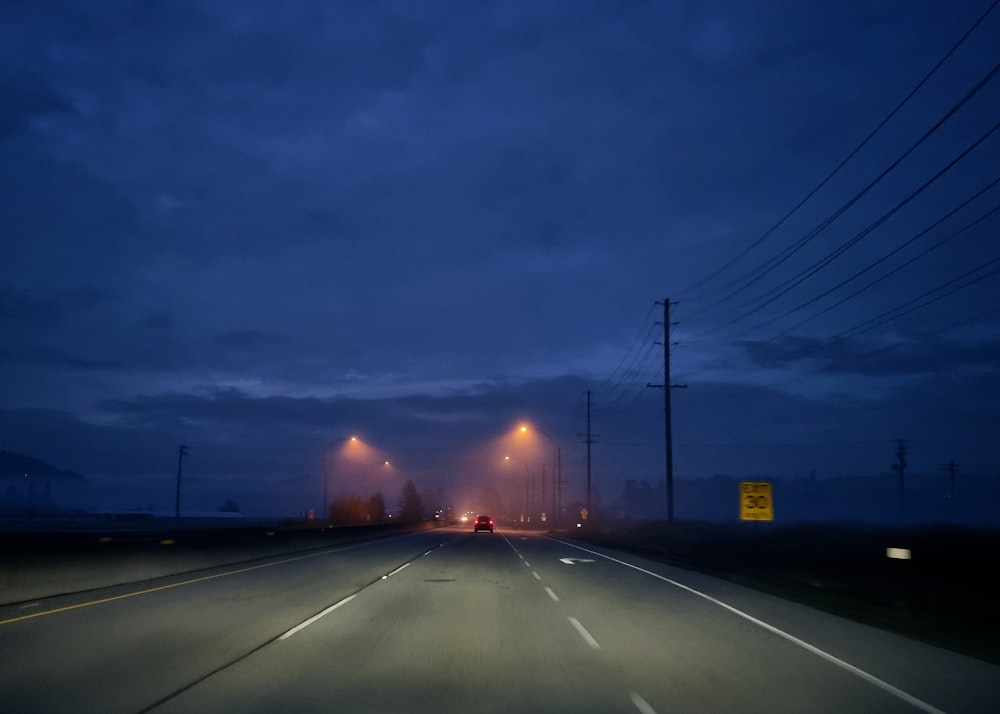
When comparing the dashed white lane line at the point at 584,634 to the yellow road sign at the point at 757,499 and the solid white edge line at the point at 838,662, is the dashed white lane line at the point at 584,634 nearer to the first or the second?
the solid white edge line at the point at 838,662

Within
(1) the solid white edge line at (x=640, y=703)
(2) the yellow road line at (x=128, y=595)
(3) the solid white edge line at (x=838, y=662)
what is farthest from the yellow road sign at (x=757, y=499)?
(1) the solid white edge line at (x=640, y=703)

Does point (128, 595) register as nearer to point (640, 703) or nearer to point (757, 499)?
point (640, 703)

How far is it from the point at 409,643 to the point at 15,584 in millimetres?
10319

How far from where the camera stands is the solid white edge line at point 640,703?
9.57 m

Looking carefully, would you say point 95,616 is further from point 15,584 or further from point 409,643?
point 409,643

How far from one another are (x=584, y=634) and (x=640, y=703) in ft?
19.2

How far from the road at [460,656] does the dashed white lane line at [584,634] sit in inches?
1.3

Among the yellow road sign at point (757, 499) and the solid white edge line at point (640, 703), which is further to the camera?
the yellow road sign at point (757, 499)

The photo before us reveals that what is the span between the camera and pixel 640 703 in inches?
391

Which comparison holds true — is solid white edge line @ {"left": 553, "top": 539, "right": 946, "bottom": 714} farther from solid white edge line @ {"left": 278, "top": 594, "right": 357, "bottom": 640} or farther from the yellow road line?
the yellow road line

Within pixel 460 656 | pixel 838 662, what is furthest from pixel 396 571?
pixel 838 662

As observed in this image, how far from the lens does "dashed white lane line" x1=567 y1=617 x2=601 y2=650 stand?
14.5 metres

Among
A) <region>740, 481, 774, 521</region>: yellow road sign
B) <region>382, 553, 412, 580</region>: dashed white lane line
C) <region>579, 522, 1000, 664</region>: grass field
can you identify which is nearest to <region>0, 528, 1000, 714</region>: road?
<region>579, 522, 1000, 664</region>: grass field

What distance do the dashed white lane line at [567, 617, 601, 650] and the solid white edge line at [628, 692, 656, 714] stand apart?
373 cm
